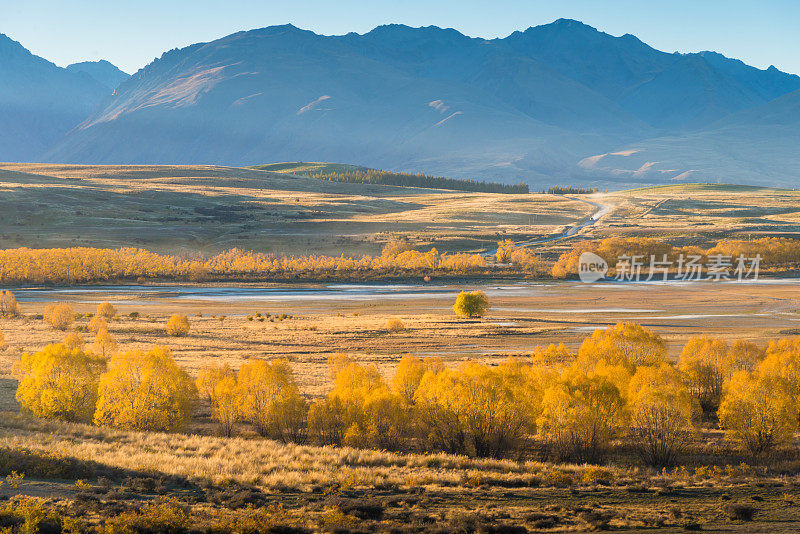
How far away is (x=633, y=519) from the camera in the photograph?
22828 mm

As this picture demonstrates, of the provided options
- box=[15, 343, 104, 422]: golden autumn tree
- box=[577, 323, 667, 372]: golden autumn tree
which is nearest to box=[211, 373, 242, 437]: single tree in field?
box=[15, 343, 104, 422]: golden autumn tree

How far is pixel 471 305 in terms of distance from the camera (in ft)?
253

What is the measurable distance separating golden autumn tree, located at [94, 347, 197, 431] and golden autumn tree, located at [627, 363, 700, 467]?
21.9 meters

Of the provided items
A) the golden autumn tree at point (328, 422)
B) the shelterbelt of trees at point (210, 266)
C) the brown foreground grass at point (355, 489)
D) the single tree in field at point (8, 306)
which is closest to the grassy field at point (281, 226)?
the shelterbelt of trees at point (210, 266)

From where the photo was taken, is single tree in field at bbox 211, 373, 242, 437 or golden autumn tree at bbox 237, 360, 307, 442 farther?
single tree in field at bbox 211, 373, 242, 437

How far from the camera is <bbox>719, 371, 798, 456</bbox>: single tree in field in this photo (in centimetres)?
3347

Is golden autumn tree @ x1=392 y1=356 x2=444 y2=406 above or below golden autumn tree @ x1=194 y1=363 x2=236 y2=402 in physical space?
above

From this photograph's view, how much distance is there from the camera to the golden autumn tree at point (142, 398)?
116 feet

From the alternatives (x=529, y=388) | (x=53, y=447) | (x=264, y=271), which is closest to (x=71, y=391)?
(x=53, y=447)

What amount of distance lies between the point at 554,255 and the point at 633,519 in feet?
→ 369

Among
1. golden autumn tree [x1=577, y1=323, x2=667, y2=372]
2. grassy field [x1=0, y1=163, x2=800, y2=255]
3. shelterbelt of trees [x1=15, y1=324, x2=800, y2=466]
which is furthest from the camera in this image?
grassy field [x1=0, y1=163, x2=800, y2=255]
